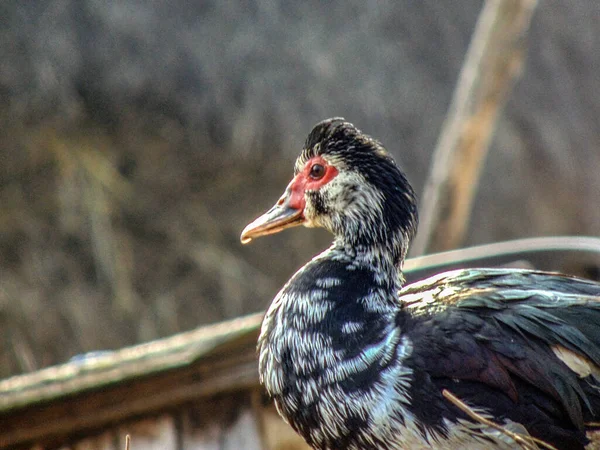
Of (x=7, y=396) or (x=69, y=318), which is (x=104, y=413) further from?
(x=69, y=318)

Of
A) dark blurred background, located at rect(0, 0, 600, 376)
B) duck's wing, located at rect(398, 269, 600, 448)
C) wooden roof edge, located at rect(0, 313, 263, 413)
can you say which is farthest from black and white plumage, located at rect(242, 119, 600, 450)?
dark blurred background, located at rect(0, 0, 600, 376)

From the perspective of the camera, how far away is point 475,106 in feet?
19.9

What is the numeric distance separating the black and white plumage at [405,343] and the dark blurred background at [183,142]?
4980mm

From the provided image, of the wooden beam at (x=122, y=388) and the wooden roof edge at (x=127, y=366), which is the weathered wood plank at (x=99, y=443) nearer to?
the wooden beam at (x=122, y=388)

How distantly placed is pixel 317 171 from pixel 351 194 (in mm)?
130

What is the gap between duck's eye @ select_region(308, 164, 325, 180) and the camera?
128 inches

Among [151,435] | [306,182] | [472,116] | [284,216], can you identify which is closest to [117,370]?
[151,435]

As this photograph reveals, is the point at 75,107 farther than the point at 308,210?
Yes

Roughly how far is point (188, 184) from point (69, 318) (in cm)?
129

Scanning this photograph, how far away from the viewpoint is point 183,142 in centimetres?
820

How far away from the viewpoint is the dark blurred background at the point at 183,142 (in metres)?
7.89

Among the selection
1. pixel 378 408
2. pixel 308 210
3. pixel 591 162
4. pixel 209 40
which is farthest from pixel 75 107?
pixel 378 408

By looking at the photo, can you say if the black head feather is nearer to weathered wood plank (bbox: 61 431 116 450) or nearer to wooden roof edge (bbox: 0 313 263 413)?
wooden roof edge (bbox: 0 313 263 413)

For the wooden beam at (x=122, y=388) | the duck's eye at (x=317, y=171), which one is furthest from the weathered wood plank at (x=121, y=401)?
the duck's eye at (x=317, y=171)
